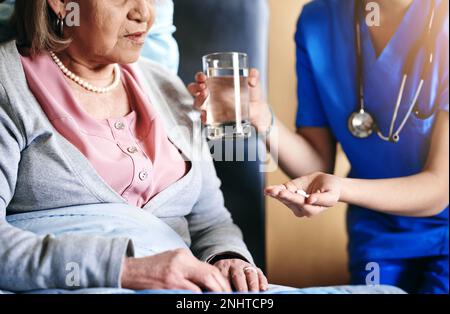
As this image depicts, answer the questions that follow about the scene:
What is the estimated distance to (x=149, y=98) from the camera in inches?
39.4

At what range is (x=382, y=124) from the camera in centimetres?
110

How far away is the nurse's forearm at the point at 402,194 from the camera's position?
3.38 ft

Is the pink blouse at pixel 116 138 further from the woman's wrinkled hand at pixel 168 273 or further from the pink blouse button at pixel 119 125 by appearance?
the woman's wrinkled hand at pixel 168 273

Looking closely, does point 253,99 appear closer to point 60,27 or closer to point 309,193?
point 309,193

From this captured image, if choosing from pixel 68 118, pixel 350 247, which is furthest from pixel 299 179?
pixel 68 118

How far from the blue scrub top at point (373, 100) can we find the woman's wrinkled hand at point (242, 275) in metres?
0.29

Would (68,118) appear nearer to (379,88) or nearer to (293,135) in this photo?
(293,135)

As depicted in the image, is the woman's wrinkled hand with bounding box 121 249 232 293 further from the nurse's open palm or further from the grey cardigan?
the nurse's open palm

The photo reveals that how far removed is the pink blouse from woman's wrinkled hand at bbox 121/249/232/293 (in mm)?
145

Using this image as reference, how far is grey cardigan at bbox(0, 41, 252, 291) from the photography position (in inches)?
29.8

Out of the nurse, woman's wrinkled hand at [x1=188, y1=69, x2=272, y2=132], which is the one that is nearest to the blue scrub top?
the nurse

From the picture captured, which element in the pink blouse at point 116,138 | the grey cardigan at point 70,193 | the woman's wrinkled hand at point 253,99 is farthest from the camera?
the woman's wrinkled hand at point 253,99

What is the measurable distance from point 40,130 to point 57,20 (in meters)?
0.20

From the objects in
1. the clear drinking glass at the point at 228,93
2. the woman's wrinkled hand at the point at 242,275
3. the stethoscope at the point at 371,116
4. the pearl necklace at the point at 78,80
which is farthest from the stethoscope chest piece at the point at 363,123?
the pearl necklace at the point at 78,80
